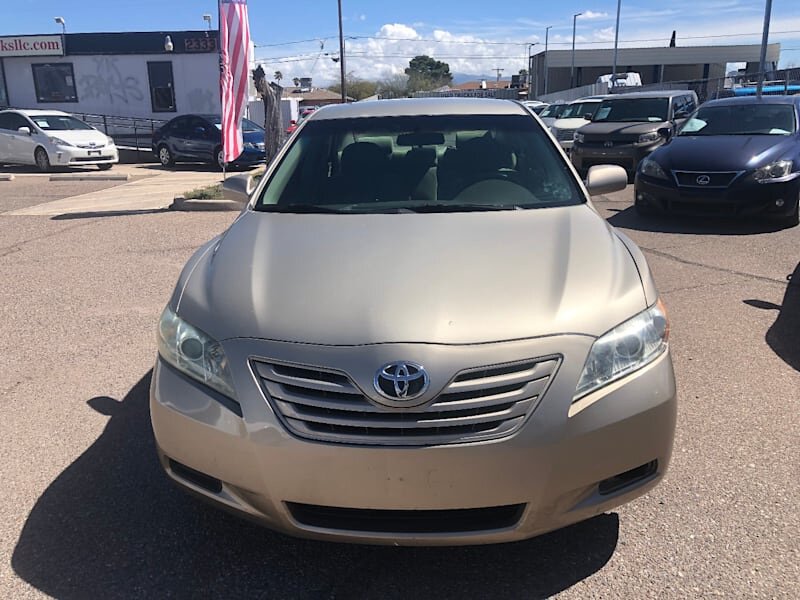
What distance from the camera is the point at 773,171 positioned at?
8203 millimetres

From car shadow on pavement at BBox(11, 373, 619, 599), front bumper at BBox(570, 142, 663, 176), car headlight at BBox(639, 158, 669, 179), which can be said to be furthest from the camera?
front bumper at BBox(570, 142, 663, 176)

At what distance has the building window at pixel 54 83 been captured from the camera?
2569 cm

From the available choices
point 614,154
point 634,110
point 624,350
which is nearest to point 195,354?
point 624,350

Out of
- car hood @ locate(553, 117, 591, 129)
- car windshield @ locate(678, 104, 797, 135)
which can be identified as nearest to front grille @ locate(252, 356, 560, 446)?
car windshield @ locate(678, 104, 797, 135)

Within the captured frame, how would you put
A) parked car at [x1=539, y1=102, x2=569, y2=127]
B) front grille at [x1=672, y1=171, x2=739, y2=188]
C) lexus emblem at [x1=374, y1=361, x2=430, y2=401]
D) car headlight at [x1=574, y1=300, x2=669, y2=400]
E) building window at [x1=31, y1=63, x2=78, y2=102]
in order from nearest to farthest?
lexus emblem at [x1=374, y1=361, x2=430, y2=401], car headlight at [x1=574, y1=300, x2=669, y2=400], front grille at [x1=672, y1=171, x2=739, y2=188], parked car at [x1=539, y1=102, x2=569, y2=127], building window at [x1=31, y1=63, x2=78, y2=102]

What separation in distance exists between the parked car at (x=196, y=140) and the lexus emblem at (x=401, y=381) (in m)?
17.2

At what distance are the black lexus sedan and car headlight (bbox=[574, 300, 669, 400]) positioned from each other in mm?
6591

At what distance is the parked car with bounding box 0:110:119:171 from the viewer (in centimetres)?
1788

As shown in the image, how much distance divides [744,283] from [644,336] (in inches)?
174

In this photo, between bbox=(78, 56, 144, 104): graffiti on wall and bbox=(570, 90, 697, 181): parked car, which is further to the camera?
bbox=(78, 56, 144, 104): graffiti on wall

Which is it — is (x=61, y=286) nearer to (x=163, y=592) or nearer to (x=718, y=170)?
(x=163, y=592)

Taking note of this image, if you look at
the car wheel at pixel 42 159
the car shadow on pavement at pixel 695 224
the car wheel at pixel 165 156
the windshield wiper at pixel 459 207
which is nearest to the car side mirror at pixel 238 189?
the windshield wiper at pixel 459 207

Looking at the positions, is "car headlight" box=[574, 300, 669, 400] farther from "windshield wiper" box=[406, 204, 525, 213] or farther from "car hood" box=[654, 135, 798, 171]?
"car hood" box=[654, 135, 798, 171]

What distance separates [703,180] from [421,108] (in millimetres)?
5485
